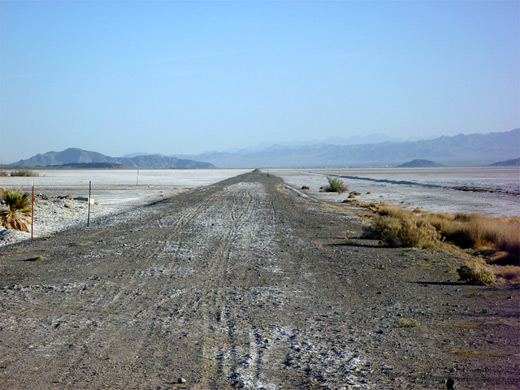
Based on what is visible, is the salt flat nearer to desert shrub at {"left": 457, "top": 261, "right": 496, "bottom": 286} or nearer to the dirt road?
desert shrub at {"left": 457, "top": 261, "right": 496, "bottom": 286}

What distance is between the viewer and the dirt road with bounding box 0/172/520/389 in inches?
215

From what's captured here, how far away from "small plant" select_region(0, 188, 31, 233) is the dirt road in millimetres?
2768

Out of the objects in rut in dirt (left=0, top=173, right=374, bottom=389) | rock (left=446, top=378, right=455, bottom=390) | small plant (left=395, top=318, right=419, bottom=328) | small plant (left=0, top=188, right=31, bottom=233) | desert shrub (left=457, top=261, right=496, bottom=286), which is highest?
small plant (left=0, top=188, right=31, bottom=233)

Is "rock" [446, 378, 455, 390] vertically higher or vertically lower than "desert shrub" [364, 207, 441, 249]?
lower

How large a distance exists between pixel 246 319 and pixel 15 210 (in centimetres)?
1285

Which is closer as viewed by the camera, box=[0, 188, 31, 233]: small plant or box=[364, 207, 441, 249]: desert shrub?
box=[364, 207, 441, 249]: desert shrub

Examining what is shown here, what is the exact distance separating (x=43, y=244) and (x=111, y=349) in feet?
31.8

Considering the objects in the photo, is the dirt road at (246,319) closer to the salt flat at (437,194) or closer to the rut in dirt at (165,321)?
the rut in dirt at (165,321)

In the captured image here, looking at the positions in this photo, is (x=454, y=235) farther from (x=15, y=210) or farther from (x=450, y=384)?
(x=15, y=210)

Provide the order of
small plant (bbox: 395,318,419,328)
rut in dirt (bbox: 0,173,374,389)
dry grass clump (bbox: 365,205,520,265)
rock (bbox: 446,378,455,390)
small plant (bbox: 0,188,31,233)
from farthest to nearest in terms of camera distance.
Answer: small plant (bbox: 0,188,31,233) → dry grass clump (bbox: 365,205,520,265) → small plant (bbox: 395,318,419,328) → rut in dirt (bbox: 0,173,374,389) → rock (bbox: 446,378,455,390)

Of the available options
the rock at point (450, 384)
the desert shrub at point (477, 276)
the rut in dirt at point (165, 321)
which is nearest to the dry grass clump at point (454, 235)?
the rut in dirt at point (165, 321)

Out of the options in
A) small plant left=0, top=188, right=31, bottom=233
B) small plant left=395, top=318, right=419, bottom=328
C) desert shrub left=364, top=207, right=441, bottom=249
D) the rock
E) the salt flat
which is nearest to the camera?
the rock

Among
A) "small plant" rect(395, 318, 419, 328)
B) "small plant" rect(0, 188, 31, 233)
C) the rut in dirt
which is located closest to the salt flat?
the rut in dirt

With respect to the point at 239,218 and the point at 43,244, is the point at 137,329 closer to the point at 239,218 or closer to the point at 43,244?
the point at 43,244
